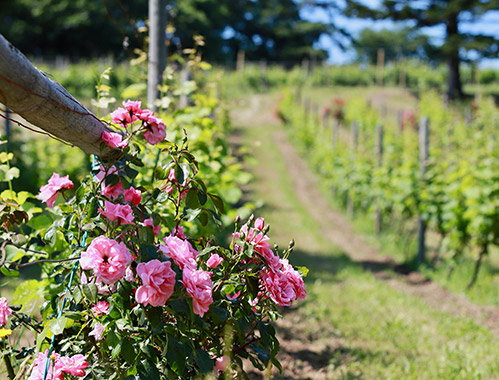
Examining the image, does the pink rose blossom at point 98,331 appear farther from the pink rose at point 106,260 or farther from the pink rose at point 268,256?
the pink rose at point 268,256

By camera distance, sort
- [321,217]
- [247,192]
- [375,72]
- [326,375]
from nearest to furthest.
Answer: [326,375] < [321,217] < [247,192] < [375,72]

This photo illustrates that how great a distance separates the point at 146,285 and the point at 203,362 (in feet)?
1.01

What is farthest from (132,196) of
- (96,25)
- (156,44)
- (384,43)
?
(384,43)

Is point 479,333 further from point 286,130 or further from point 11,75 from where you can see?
point 286,130

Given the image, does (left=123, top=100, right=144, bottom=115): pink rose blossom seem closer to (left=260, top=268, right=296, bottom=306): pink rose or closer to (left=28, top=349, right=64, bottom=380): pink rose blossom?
(left=260, top=268, right=296, bottom=306): pink rose

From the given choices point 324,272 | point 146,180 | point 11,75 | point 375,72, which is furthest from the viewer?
point 375,72

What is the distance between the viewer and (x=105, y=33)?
33500 mm

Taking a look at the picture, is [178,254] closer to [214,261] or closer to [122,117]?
[214,261]

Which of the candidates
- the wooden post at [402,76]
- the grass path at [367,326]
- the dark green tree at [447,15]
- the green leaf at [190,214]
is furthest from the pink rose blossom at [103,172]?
the wooden post at [402,76]

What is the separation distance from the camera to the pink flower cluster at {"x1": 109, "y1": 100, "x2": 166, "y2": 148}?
1.44 meters

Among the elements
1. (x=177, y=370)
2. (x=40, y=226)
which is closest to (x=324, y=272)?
(x=40, y=226)

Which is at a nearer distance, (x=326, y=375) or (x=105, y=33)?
(x=326, y=375)

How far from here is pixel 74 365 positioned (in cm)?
129

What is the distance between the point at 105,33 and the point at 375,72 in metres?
19.4
